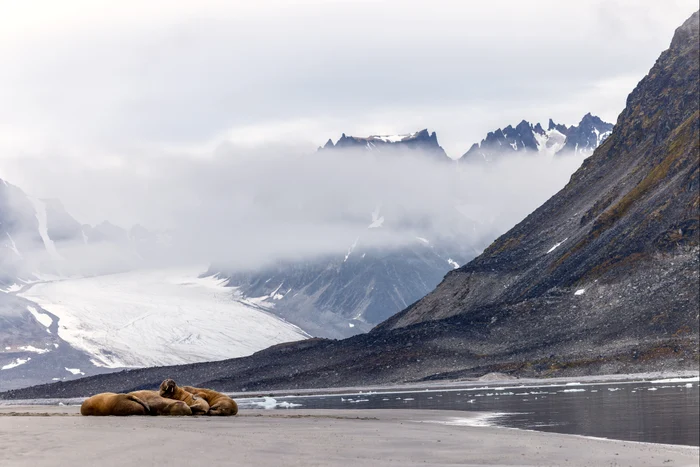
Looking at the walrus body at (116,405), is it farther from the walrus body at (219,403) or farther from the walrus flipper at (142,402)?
the walrus body at (219,403)

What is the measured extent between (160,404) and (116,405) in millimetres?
2151

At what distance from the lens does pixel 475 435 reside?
31.7 m

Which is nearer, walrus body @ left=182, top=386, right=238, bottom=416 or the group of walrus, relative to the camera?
the group of walrus

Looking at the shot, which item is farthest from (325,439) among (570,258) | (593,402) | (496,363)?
(570,258)

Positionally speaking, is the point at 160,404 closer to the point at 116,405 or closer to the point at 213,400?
the point at 116,405

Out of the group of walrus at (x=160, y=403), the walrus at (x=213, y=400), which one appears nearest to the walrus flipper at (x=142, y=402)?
the group of walrus at (x=160, y=403)

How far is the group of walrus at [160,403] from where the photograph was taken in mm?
41750

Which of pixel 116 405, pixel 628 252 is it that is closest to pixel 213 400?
pixel 116 405

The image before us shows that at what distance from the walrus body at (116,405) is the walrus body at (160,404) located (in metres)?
0.30

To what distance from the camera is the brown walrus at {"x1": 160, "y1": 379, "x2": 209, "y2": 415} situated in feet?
147

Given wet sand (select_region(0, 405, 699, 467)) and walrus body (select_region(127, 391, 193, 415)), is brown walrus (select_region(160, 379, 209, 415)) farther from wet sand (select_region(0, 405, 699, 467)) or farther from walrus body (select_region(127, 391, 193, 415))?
wet sand (select_region(0, 405, 699, 467))

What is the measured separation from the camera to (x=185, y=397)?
46.4 meters

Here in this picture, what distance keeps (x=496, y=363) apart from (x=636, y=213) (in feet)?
141

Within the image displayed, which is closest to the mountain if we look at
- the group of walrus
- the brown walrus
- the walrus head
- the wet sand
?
the group of walrus
